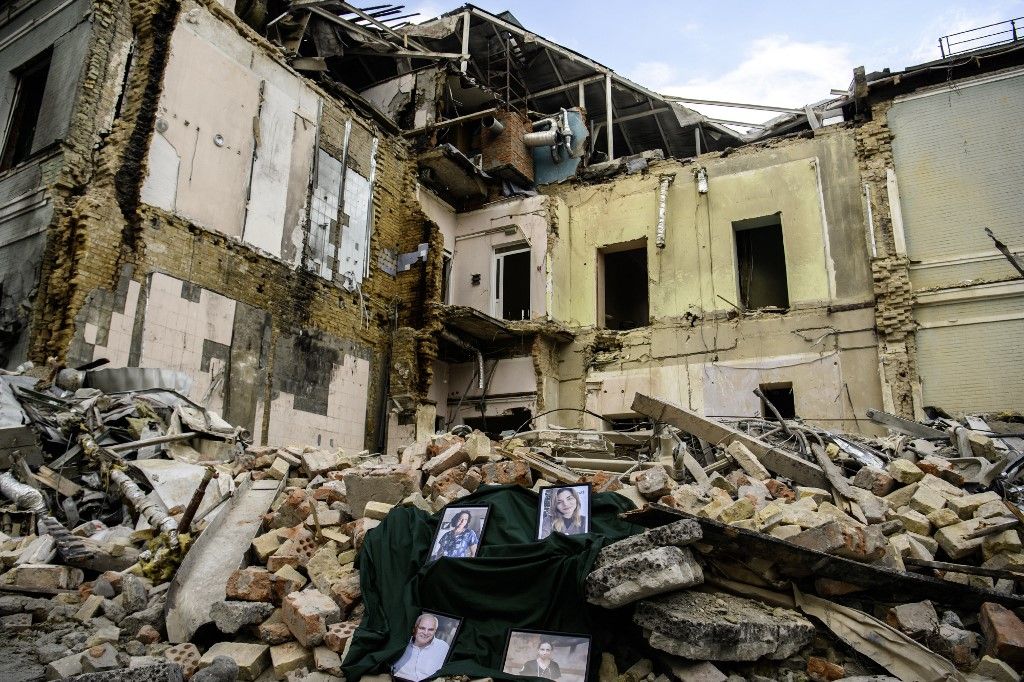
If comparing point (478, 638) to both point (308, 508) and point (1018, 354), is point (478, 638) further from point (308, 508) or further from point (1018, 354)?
point (1018, 354)

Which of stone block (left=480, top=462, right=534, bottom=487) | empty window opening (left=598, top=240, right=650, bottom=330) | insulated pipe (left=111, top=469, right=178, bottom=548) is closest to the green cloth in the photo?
stone block (left=480, top=462, right=534, bottom=487)

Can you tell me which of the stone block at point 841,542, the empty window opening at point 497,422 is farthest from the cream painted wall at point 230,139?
the stone block at point 841,542

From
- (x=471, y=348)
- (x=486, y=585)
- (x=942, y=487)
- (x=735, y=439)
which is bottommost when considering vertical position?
(x=486, y=585)

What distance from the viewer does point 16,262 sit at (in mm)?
10383

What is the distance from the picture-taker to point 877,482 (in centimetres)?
627

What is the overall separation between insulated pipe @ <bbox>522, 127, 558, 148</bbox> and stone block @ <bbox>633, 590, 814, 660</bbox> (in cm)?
1430

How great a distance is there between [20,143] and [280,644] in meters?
11.7

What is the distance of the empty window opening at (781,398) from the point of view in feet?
44.1

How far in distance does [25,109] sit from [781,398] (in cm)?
1519

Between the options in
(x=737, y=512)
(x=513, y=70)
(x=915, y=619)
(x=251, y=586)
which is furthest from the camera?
(x=513, y=70)

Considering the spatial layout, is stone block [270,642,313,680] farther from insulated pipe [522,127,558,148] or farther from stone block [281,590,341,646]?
insulated pipe [522,127,558,148]

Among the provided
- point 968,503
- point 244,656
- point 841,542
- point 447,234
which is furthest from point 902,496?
point 447,234

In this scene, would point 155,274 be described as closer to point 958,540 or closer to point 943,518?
point 943,518

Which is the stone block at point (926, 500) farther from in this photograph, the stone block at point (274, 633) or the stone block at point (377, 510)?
the stone block at point (274, 633)
